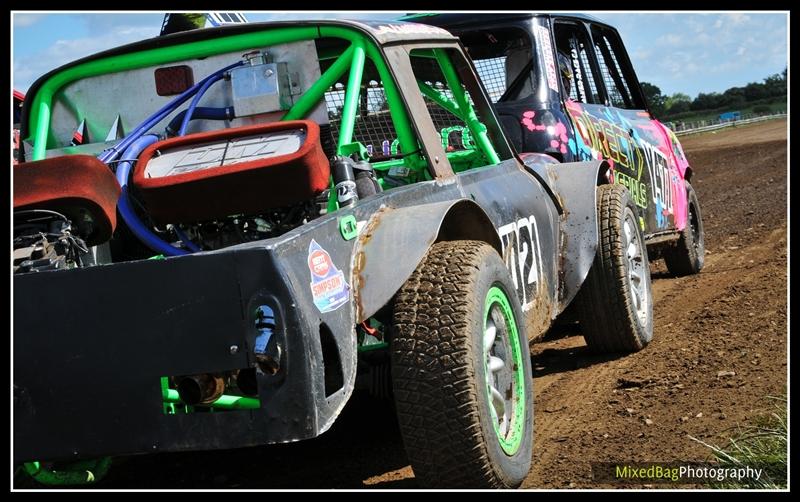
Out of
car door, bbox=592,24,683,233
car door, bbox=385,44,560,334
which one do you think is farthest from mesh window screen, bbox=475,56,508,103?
car door, bbox=385,44,560,334

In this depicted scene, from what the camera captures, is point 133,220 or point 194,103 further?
point 194,103

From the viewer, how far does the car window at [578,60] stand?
761cm

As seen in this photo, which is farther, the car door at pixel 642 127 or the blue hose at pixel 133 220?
the car door at pixel 642 127

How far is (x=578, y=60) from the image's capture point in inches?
306

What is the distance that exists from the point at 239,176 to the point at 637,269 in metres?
3.21

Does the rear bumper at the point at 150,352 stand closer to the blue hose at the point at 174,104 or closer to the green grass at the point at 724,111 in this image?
the blue hose at the point at 174,104

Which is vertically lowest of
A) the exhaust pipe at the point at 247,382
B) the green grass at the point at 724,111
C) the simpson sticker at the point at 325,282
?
the green grass at the point at 724,111

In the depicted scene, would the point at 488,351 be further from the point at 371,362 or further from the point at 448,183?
the point at 448,183

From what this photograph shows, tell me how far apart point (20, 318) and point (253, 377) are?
67cm

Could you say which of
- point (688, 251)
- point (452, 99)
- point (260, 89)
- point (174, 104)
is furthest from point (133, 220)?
point (688, 251)

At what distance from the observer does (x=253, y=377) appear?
315 cm

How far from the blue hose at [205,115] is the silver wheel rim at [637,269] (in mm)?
2327

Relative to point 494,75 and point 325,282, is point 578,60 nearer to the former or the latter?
point 494,75

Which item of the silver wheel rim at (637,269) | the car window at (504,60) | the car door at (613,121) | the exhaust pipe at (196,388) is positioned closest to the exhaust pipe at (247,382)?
the exhaust pipe at (196,388)
